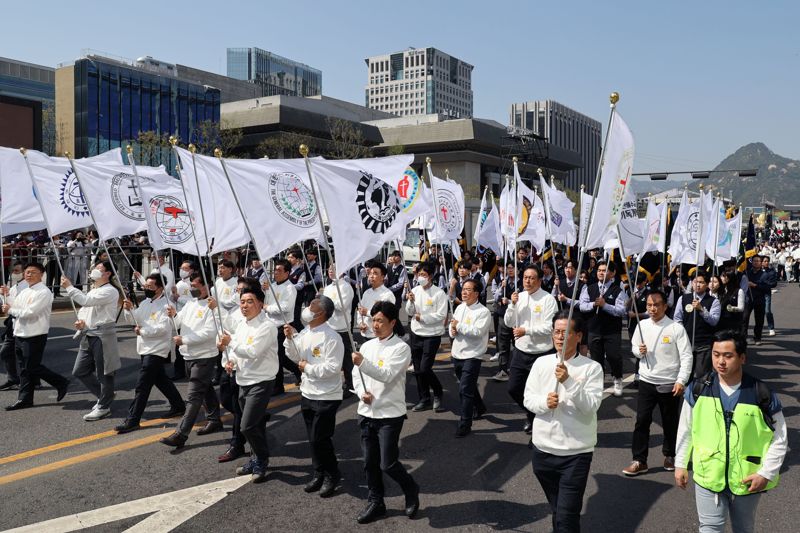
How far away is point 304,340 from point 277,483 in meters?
1.25

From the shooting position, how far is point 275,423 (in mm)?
7391

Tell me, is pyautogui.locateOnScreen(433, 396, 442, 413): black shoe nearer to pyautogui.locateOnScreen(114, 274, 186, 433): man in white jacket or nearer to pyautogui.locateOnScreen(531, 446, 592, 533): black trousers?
pyautogui.locateOnScreen(114, 274, 186, 433): man in white jacket

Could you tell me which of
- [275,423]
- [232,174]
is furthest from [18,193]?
[275,423]

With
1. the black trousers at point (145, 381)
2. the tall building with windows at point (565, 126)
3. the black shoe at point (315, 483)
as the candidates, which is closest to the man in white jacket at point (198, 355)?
the black trousers at point (145, 381)

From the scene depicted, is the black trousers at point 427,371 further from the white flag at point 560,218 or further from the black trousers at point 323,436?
the white flag at point 560,218

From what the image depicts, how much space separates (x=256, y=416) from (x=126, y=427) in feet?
7.03

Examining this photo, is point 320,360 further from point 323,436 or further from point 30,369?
point 30,369

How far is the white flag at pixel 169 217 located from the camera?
891 centimetres

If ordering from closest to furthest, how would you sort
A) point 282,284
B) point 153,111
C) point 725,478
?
point 725,478
point 282,284
point 153,111

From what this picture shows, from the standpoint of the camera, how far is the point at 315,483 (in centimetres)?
548

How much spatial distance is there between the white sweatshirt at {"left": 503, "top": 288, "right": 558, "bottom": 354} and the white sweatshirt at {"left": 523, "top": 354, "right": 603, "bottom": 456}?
9.34 ft

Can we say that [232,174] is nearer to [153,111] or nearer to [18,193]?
[18,193]

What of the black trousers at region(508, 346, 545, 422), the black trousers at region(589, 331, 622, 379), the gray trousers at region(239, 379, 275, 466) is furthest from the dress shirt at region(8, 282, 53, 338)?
the black trousers at region(589, 331, 622, 379)

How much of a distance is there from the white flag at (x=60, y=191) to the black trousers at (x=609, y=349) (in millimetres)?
7346
